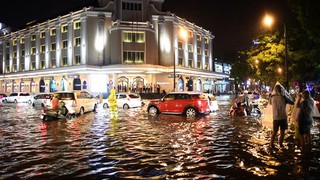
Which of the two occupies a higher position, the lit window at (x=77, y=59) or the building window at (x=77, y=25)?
the building window at (x=77, y=25)

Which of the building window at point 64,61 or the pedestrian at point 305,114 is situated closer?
the pedestrian at point 305,114

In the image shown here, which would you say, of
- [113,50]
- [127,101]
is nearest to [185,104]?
[127,101]

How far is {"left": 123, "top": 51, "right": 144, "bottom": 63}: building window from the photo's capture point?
5169 cm

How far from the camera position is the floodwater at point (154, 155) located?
662 cm

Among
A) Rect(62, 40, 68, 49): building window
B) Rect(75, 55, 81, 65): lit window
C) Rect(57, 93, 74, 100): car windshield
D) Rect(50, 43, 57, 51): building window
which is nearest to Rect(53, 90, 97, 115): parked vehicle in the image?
Rect(57, 93, 74, 100): car windshield

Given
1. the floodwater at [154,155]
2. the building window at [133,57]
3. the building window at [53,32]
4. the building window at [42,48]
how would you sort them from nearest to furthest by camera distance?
the floodwater at [154,155] → the building window at [133,57] → the building window at [53,32] → the building window at [42,48]

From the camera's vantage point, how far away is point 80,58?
180ft

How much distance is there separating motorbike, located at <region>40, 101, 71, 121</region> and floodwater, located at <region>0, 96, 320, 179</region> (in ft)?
16.5

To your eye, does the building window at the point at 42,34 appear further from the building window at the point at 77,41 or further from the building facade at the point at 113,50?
the building window at the point at 77,41

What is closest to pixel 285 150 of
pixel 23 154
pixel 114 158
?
pixel 114 158

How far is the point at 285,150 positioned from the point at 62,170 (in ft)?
20.1

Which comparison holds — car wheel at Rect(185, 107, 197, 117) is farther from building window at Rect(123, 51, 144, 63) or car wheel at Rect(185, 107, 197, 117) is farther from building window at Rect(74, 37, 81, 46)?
building window at Rect(74, 37, 81, 46)

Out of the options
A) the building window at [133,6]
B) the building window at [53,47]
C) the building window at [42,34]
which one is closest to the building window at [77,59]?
the building window at [53,47]

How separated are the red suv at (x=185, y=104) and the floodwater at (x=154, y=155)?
21.0 feet
